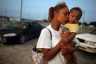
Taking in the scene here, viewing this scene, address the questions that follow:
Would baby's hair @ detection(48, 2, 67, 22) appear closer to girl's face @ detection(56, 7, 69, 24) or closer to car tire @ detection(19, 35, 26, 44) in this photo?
girl's face @ detection(56, 7, 69, 24)

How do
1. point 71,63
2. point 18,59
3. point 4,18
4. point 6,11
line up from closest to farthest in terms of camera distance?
point 71,63 → point 18,59 → point 6,11 → point 4,18

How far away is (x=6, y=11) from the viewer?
843 cm

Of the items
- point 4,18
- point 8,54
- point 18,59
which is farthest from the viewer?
point 4,18

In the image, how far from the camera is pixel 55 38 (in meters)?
2.15

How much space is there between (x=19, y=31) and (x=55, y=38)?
27.5 ft

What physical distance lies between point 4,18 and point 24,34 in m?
1.72

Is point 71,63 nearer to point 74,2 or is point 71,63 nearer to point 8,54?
point 8,54

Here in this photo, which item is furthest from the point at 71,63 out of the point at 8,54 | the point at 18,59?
the point at 8,54

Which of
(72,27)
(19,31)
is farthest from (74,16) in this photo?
(19,31)

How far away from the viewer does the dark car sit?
10000mm

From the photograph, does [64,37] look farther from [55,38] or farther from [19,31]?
[19,31]

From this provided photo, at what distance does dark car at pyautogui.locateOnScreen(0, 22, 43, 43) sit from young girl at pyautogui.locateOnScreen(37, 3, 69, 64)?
7.89 meters

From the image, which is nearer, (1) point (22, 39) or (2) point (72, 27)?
(2) point (72, 27)

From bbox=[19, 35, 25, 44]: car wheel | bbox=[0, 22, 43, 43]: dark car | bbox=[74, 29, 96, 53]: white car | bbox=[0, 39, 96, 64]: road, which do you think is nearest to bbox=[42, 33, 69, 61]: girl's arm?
bbox=[0, 39, 96, 64]: road
